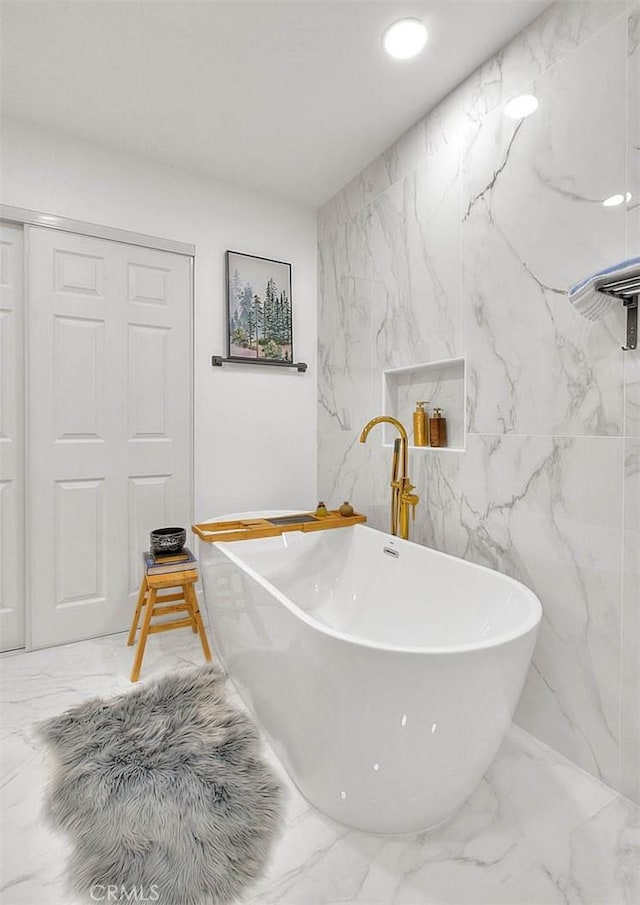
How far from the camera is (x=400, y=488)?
217 centimetres

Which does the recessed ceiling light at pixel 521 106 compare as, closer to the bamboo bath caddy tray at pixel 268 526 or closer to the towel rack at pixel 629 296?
the towel rack at pixel 629 296

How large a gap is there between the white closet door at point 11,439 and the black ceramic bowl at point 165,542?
2.20 feet

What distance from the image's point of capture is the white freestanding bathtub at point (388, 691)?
41.3 inches

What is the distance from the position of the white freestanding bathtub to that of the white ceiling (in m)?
1.97

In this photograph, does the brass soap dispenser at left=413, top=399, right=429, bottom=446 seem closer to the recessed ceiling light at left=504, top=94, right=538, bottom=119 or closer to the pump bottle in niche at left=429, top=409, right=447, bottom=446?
the pump bottle in niche at left=429, top=409, right=447, bottom=446

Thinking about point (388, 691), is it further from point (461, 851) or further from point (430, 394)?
point (430, 394)

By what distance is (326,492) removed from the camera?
2.97 metres

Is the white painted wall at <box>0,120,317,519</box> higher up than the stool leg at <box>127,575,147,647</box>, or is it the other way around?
the white painted wall at <box>0,120,317,519</box>

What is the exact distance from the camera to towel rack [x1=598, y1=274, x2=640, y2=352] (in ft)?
4.15

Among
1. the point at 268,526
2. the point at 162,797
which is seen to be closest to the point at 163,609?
the point at 268,526

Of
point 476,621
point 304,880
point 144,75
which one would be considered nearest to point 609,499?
point 476,621

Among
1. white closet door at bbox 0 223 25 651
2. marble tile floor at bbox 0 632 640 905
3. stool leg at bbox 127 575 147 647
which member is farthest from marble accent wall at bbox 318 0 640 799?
white closet door at bbox 0 223 25 651

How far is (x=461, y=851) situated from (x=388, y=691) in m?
0.54

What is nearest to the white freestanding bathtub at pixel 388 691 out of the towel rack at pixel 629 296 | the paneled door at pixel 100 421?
the towel rack at pixel 629 296
